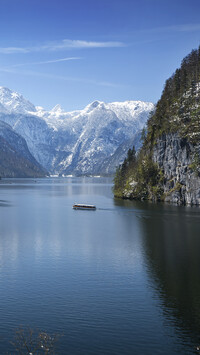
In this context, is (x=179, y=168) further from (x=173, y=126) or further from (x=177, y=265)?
(x=177, y=265)

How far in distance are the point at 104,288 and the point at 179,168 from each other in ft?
396

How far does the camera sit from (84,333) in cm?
3628

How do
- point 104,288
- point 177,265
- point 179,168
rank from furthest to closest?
1. point 179,168
2. point 177,265
3. point 104,288

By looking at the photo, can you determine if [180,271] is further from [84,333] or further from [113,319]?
[84,333]

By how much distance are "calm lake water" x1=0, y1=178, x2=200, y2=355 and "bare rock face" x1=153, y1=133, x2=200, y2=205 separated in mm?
Answer: 60111

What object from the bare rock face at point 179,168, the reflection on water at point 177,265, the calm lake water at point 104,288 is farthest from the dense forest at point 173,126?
the calm lake water at point 104,288

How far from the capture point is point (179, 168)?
163625mm

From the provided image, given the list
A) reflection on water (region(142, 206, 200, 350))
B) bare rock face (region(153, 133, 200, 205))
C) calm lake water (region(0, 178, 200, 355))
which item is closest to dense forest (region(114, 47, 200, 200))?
bare rock face (region(153, 133, 200, 205))

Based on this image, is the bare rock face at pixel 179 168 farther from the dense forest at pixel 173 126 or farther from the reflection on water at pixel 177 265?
the reflection on water at pixel 177 265

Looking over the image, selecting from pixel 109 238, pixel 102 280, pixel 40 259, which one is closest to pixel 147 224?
pixel 109 238

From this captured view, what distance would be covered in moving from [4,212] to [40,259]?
73847 millimetres

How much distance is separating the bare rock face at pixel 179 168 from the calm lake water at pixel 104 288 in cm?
6011

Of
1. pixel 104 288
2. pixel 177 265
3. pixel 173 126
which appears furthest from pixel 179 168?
pixel 104 288

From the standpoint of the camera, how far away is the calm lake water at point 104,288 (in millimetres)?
35656
